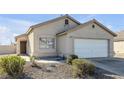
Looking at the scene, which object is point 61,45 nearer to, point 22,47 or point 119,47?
point 22,47

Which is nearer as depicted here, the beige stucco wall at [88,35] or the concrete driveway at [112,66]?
the concrete driveway at [112,66]

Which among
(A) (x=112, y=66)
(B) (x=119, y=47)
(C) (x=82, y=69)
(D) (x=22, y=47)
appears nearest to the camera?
(C) (x=82, y=69)

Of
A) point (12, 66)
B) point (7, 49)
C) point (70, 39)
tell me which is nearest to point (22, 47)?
point (7, 49)

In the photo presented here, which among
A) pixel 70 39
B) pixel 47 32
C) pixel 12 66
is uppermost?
pixel 47 32

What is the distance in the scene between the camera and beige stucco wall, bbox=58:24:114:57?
22977 millimetres

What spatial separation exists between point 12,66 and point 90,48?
12.9m

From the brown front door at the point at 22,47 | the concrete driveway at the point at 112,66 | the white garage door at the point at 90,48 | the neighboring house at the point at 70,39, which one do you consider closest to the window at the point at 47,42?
the neighboring house at the point at 70,39

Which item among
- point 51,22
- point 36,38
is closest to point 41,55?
point 36,38

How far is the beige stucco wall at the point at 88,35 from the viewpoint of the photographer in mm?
22977

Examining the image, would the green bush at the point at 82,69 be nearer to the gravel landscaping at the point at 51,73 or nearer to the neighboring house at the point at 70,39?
the gravel landscaping at the point at 51,73

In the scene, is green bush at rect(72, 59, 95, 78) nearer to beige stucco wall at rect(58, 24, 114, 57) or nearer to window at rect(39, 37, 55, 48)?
beige stucco wall at rect(58, 24, 114, 57)

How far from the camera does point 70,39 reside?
2305cm

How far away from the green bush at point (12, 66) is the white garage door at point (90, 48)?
34.9 ft
